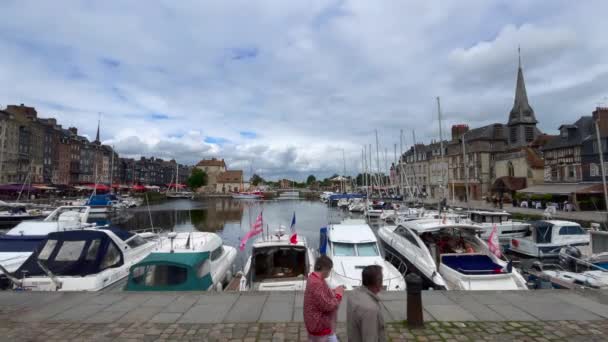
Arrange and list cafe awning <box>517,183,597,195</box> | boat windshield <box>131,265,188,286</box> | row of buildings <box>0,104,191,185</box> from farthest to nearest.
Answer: row of buildings <box>0,104,191,185</box> → cafe awning <box>517,183,597,195</box> → boat windshield <box>131,265,188,286</box>

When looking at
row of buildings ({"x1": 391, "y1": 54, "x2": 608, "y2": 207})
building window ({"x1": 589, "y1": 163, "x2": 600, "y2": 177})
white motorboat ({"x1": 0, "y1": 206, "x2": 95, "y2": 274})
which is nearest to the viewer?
white motorboat ({"x1": 0, "y1": 206, "x2": 95, "y2": 274})

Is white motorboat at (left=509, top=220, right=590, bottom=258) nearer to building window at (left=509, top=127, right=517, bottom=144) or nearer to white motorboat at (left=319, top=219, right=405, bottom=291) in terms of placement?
white motorboat at (left=319, top=219, right=405, bottom=291)

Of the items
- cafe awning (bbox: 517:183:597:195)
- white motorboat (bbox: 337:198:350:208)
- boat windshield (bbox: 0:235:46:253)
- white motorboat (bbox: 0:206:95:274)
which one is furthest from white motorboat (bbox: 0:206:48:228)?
cafe awning (bbox: 517:183:597:195)

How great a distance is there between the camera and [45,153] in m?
87.1

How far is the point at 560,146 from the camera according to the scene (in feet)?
152

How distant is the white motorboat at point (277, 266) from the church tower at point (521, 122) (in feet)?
199

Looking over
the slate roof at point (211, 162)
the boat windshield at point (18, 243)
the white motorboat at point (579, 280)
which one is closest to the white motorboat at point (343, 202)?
the white motorboat at point (579, 280)

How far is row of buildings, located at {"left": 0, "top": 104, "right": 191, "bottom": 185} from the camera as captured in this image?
73.2 m

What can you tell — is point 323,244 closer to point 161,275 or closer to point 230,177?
point 161,275

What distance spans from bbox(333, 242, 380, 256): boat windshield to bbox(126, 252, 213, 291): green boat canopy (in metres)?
6.55

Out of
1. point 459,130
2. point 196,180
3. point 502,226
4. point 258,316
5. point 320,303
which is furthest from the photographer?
point 196,180

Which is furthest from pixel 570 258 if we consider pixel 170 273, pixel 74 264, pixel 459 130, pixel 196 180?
pixel 196 180

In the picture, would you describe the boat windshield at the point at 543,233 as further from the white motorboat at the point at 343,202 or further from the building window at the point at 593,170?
the white motorboat at the point at 343,202

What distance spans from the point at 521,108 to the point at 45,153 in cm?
10885
